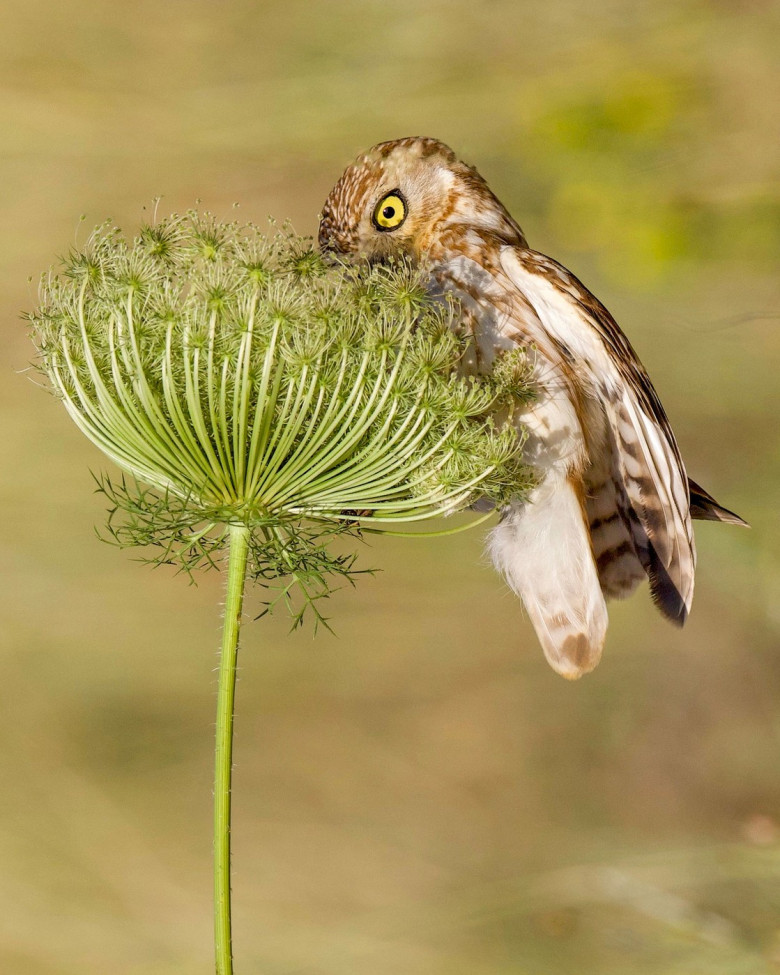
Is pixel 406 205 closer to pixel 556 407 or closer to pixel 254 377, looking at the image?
pixel 556 407

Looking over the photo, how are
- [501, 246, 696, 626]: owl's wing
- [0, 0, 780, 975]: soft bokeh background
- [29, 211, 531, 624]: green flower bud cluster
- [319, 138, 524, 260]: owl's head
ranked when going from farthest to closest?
[0, 0, 780, 975]: soft bokeh background → [319, 138, 524, 260]: owl's head → [501, 246, 696, 626]: owl's wing → [29, 211, 531, 624]: green flower bud cluster

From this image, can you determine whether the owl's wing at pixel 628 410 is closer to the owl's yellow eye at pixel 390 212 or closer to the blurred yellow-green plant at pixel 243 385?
the owl's yellow eye at pixel 390 212

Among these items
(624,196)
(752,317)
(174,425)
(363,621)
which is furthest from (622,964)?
(174,425)

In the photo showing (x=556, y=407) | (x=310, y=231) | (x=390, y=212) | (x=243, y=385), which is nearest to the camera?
(x=243, y=385)

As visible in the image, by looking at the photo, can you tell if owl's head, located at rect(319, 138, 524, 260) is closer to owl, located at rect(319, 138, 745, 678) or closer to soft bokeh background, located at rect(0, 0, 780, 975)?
owl, located at rect(319, 138, 745, 678)

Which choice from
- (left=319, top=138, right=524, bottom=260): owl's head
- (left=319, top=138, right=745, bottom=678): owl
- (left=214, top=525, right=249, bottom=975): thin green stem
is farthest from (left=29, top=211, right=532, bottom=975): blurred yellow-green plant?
(left=319, top=138, right=524, bottom=260): owl's head

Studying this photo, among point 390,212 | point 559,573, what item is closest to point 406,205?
point 390,212

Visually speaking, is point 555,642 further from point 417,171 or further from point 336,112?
point 336,112
